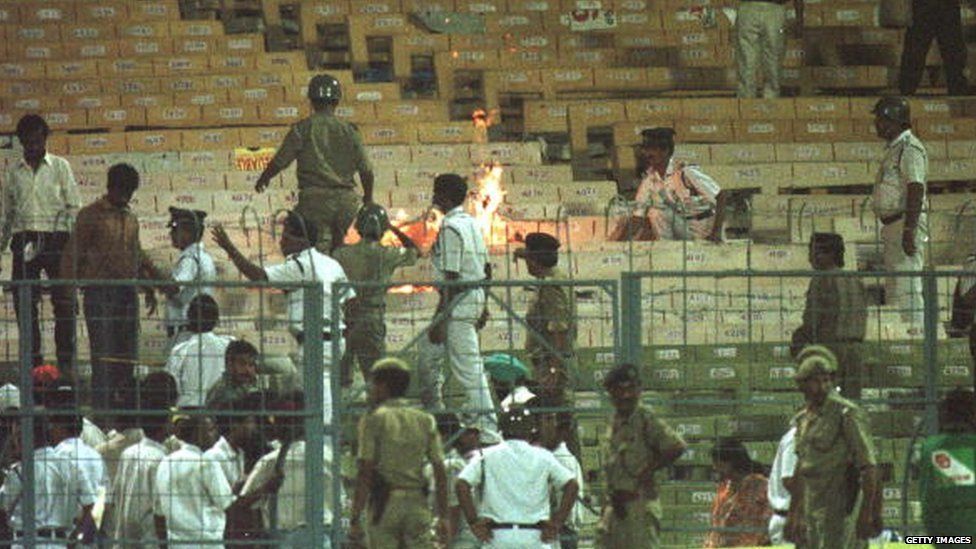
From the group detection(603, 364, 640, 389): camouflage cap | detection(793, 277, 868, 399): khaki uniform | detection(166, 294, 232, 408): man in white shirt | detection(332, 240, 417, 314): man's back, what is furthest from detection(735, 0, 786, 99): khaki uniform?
detection(603, 364, 640, 389): camouflage cap

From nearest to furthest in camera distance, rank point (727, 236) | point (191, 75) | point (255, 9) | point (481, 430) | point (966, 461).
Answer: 1. point (966, 461)
2. point (481, 430)
3. point (727, 236)
4. point (191, 75)
5. point (255, 9)

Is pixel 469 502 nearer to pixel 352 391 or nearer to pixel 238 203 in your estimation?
pixel 352 391

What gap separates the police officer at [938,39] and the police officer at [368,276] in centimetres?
836

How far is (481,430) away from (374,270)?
7.06 feet

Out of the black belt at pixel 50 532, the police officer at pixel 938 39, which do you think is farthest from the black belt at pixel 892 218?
the police officer at pixel 938 39

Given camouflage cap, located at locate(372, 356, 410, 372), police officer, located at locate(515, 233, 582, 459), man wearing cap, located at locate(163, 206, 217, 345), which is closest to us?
camouflage cap, located at locate(372, 356, 410, 372)

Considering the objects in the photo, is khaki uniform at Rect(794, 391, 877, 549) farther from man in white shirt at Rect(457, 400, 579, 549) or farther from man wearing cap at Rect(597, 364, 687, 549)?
man in white shirt at Rect(457, 400, 579, 549)

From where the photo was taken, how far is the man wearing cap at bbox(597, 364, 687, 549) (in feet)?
50.5

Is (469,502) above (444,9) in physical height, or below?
below

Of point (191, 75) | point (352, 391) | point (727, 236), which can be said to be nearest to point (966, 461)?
point (352, 391)

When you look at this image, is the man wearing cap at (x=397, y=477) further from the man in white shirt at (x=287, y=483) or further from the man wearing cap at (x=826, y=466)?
the man wearing cap at (x=826, y=466)

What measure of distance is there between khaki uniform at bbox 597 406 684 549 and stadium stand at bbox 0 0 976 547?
3.23m

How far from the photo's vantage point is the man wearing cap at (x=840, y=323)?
17.3 meters

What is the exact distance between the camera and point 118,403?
688 inches
